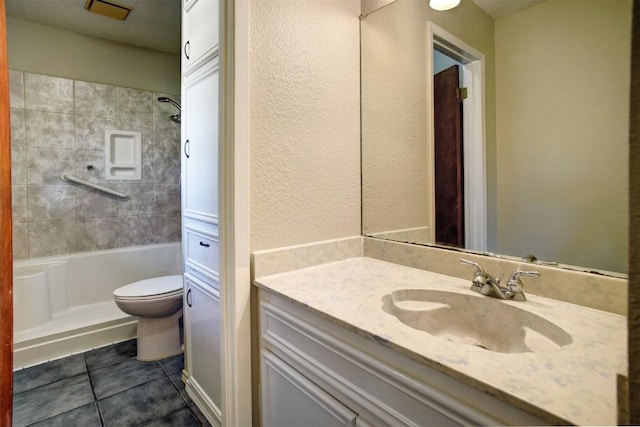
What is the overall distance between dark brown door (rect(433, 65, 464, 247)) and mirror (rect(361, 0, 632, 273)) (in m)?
0.03

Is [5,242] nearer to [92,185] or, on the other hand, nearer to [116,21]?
[92,185]

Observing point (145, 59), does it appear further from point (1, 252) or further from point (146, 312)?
point (1, 252)

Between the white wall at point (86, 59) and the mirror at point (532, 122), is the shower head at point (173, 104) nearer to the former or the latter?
the white wall at point (86, 59)

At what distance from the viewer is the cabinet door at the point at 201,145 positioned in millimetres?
1329

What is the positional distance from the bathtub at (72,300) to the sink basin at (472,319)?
7.23 feet

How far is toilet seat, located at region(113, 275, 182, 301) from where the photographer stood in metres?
1.85

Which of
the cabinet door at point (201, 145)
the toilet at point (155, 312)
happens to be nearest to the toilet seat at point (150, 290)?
the toilet at point (155, 312)

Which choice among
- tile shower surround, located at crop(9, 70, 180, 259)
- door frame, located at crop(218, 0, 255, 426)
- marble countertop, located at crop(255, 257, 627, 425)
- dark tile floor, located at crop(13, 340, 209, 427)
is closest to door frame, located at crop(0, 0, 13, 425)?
door frame, located at crop(218, 0, 255, 426)

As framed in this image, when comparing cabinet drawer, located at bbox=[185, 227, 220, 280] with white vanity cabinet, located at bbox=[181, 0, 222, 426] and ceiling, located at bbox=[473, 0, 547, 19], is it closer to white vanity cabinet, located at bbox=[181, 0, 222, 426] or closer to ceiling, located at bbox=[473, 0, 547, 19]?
white vanity cabinet, located at bbox=[181, 0, 222, 426]

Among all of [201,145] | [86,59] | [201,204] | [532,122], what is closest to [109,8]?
[86,59]

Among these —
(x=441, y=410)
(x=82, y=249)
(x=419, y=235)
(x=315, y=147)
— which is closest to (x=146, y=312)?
(x=82, y=249)

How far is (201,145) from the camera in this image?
4.70 feet

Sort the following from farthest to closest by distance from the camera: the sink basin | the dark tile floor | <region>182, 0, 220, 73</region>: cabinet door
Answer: the dark tile floor → <region>182, 0, 220, 73</region>: cabinet door → the sink basin

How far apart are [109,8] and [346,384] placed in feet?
9.13
